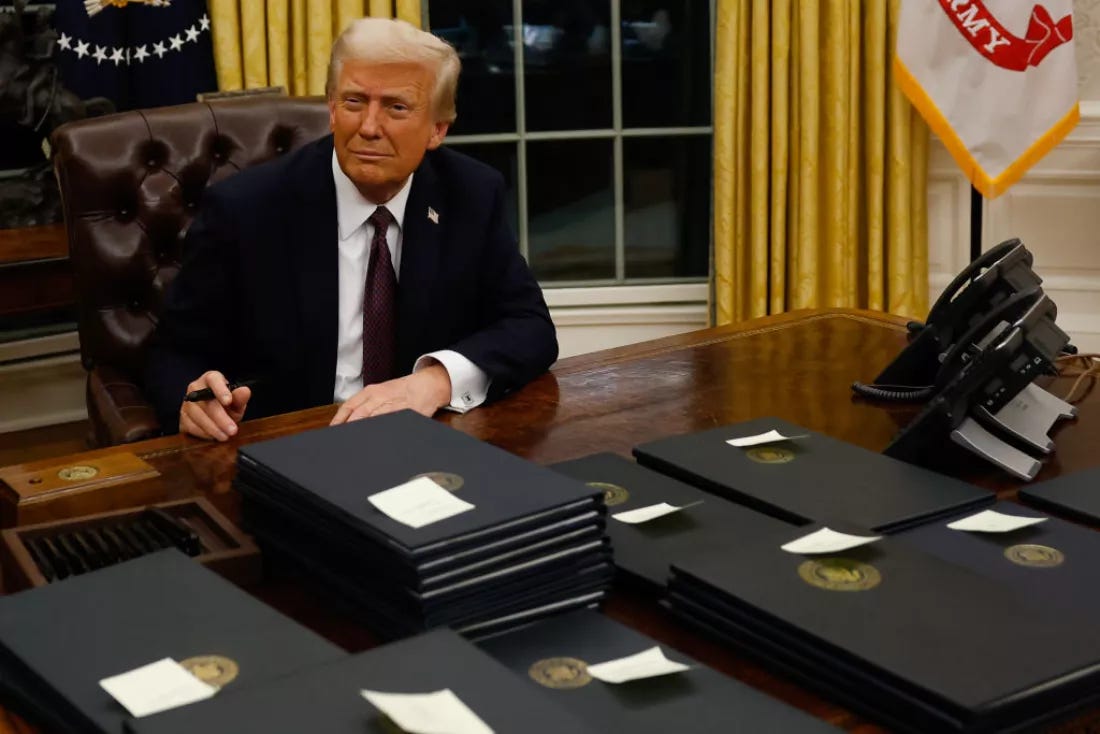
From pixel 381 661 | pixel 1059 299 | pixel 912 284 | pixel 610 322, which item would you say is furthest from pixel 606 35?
pixel 381 661

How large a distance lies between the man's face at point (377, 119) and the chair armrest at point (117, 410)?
512 mm

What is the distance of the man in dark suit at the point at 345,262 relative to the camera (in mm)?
2373

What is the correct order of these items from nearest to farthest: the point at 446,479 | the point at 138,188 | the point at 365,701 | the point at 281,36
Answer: the point at 365,701 → the point at 446,479 → the point at 138,188 → the point at 281,36

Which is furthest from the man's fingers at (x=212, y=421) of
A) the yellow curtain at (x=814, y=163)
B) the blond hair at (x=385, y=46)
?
the yellow curtain at (x=814, y=163)

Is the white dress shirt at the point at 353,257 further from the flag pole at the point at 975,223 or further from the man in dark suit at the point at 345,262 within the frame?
the flag pole at the point at 975,223

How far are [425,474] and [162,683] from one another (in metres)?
0.38

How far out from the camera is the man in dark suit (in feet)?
7.79

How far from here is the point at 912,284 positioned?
4.23 meters

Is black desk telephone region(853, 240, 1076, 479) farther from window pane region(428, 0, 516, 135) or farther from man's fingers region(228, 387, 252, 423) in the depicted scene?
window pane region(428, 0, 516, 135)

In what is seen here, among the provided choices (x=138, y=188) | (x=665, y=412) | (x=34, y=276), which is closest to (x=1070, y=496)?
(x=665, y=412)

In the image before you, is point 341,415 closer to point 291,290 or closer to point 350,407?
point 350,407

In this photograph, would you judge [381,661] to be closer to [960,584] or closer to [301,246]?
[960,584]

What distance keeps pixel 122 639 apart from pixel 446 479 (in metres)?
0.35

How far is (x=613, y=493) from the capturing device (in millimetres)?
1620
